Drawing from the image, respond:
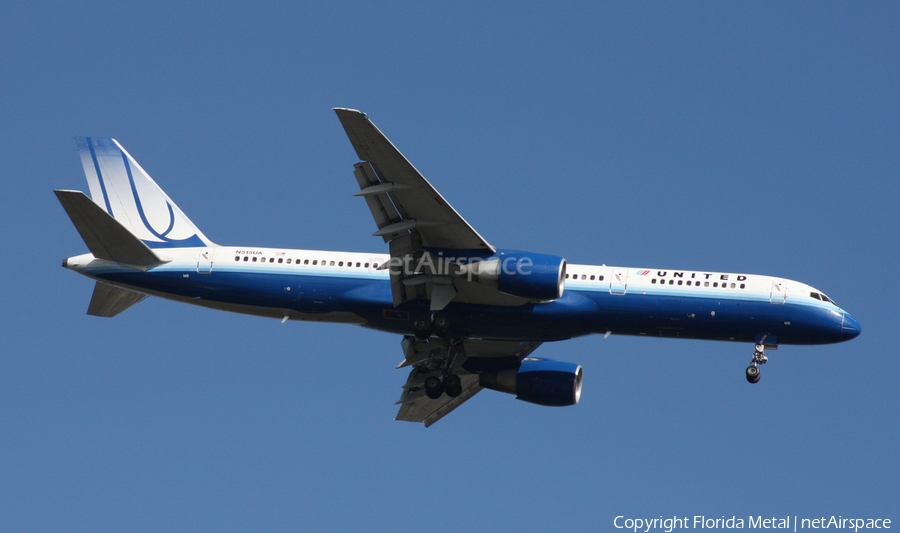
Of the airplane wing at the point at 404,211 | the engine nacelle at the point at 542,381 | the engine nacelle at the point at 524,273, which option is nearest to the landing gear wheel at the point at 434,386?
the engine nacelle at the point at 542,381

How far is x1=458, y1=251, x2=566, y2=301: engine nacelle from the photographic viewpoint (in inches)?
1432

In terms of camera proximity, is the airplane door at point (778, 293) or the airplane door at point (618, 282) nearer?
the airplane door at point (778, 293)

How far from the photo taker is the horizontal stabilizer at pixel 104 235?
3750 centimetres

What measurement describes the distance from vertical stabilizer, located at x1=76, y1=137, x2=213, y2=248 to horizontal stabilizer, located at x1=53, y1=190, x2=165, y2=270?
2098 millimetres

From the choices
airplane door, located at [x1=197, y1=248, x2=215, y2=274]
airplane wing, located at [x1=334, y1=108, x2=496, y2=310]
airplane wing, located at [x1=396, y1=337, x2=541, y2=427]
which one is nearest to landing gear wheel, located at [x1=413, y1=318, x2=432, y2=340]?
airplane wing, located at [x1=334, y1=108, x2=496, y2=310]

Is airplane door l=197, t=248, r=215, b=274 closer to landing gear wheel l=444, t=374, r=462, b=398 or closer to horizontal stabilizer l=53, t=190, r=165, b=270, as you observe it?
horizontal stabilizer l=53, t=190, r=165, b=270

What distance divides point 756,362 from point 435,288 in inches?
418

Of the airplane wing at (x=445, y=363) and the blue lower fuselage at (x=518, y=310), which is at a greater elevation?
the blue lower fuselage at (x=518, y=310)

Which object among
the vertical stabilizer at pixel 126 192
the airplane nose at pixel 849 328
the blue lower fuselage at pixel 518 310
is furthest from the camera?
the vertical stabilizer at pixel 126 192

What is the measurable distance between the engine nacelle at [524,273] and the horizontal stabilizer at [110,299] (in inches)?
495

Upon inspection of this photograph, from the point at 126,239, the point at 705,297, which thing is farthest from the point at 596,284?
the point at 126,239

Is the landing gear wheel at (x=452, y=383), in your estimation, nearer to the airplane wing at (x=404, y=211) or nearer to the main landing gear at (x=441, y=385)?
the main landing gear at (x=441, y=385)

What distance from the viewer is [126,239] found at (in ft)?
130

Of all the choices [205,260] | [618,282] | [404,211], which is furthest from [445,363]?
[205,260]
